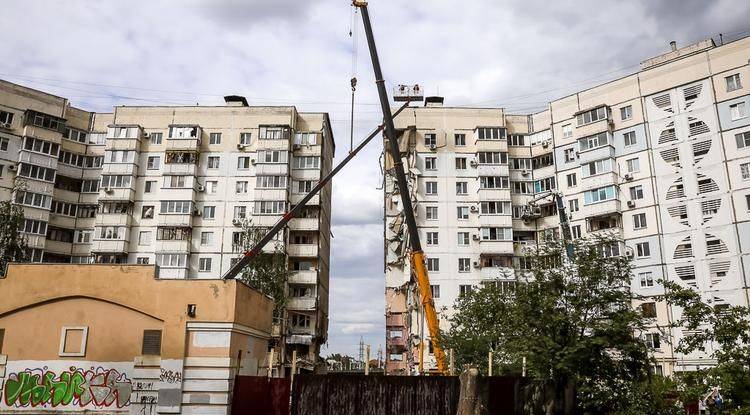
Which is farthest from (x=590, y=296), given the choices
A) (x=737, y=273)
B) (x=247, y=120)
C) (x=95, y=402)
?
(x=247, y=120)

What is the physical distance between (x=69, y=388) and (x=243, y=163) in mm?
41023

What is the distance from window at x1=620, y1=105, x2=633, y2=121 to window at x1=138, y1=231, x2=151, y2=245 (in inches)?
1979

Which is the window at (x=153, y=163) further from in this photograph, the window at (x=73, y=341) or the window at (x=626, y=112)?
the window at (x=626, y=112)

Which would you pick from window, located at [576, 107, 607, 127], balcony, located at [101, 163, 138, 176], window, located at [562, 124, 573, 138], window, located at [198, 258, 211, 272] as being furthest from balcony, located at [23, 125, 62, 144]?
window, located at [576, 107, 607, 127]

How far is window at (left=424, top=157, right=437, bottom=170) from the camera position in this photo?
62.3 m

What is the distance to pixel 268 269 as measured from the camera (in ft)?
167

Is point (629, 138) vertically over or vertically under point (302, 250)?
over

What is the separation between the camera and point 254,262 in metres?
50.4

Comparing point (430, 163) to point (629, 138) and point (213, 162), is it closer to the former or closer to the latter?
point (629, 138)

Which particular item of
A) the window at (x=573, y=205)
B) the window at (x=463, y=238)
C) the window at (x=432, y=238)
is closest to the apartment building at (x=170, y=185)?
the window at (x=432, y=238)

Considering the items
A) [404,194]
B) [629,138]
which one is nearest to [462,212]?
[629,138]

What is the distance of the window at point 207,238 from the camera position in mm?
59375

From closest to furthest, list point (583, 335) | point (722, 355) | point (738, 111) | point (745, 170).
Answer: point (722, 355) → point (583, 335) → point (745, 170) → point (738, 111)

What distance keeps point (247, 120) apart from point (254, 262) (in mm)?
19628
